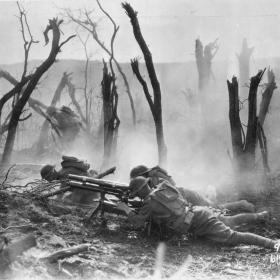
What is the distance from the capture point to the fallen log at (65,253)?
4715mm

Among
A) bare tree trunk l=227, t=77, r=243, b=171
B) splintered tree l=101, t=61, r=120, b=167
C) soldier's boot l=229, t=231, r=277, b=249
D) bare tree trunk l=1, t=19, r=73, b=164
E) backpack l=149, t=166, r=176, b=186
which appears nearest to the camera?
soldier's boot l=229, t=231, r=277, b=249

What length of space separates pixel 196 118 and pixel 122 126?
5870 mm

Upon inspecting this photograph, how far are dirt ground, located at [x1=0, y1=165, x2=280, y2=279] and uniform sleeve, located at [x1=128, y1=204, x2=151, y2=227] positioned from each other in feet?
0.79

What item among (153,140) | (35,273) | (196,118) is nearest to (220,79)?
(196,118)

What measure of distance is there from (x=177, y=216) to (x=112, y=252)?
3.84ft

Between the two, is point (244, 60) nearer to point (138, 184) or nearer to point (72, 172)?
point (72, 172)

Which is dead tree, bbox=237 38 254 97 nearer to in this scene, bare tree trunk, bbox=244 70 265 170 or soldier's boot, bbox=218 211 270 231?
bare tree trunk, bbox=244 70 265 170

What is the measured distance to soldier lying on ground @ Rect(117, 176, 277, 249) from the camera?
6141 millimetres

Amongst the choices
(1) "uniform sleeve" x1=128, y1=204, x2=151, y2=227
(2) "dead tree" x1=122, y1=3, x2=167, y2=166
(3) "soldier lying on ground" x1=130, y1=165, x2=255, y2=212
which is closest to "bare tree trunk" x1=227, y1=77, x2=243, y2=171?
(2) "dead tree" x1=122, y1=3, x2=167, y2=166

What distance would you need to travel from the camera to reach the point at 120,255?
5.50 metres

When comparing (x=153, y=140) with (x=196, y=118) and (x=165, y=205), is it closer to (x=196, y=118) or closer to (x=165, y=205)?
(x=196, y=118)

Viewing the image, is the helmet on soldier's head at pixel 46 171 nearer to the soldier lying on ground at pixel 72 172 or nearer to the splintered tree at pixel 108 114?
the soldier lying on ground at pixel 72 172

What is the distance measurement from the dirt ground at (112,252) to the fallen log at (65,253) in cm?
5

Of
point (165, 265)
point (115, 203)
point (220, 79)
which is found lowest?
point (165, 265)
